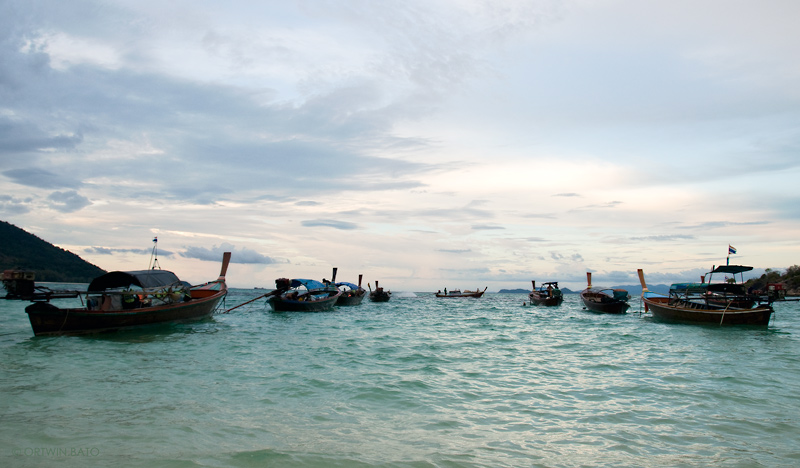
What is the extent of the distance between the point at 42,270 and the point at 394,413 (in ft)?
488

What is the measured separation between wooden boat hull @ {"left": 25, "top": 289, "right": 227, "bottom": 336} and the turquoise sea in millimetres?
1870

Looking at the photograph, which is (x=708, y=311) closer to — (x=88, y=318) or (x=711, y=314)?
(x=711, y=314)

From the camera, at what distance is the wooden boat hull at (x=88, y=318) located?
1827cm

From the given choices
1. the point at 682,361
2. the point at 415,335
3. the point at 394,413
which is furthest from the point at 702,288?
the point at 394,413

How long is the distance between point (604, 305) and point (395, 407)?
3907 cm

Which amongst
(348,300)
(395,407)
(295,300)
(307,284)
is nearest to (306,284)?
(307,284)

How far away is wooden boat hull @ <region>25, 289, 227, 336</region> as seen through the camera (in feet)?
59.9

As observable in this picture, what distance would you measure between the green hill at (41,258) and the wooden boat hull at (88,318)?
396 ft

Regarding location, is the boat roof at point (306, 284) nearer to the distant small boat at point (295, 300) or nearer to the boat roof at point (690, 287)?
the distant small boat at point (295, 300)

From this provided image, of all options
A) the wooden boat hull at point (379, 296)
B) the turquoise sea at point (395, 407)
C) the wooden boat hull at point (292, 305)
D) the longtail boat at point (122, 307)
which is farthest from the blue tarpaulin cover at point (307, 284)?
the turquoise sea at point (395, 407)

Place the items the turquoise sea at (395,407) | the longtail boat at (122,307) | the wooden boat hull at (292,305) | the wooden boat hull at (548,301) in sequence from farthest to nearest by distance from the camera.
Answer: the wooden boat hull at (548,301)
the wooden boat hull at (292,305)
the longtail boat at (122,307)
the turquoise sea at (395,407)

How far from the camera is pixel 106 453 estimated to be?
5.98 meters

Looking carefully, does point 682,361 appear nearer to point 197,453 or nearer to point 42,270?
point 197,453

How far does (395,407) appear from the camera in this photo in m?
8.69
